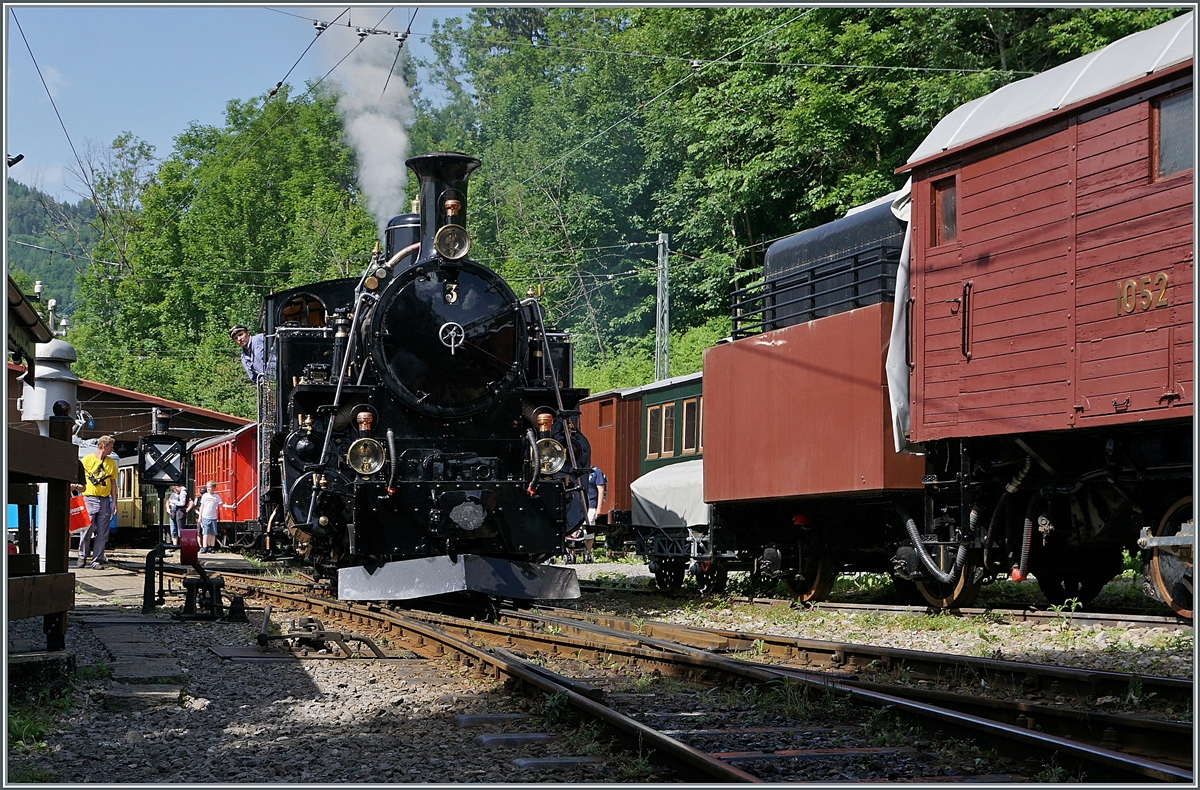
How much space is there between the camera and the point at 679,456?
1603 cm

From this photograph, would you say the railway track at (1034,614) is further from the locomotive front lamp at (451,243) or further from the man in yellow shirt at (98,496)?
the man in yellow shirt at (98,496)

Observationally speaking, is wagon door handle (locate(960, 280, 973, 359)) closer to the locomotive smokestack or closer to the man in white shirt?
the locomotive smokestack

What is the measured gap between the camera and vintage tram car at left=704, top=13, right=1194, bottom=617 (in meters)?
7.52

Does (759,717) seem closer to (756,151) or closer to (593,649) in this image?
(593,649)

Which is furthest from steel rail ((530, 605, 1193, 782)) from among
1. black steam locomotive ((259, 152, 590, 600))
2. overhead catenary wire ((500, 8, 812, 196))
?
overhead catenary wire ((500, 8, 812, 196))

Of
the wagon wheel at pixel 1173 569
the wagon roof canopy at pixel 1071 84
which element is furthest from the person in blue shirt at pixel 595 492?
the wagon wheel at pixel 1173 569

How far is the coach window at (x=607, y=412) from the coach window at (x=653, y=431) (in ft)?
2.69

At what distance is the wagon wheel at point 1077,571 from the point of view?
1016 cm

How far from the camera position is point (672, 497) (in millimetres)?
14508

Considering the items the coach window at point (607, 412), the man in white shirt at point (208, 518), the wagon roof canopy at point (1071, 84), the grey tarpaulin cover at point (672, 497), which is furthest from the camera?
the man in white shirt at point (208, 518)

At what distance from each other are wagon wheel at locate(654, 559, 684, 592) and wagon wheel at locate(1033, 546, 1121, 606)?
5.07 m

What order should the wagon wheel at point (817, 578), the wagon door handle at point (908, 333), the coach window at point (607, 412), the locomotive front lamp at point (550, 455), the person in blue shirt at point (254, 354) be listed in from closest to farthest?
the wagon door handle at point (908, 333) < the locomotive front lamp at point (550, 455) < the wagon wheel at point (817, 578) < the person in blue shirt at point (254, 354) < the coach window at point (607, 412)

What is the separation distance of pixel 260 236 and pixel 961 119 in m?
40.7

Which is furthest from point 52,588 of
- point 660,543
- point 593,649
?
point 660,543
